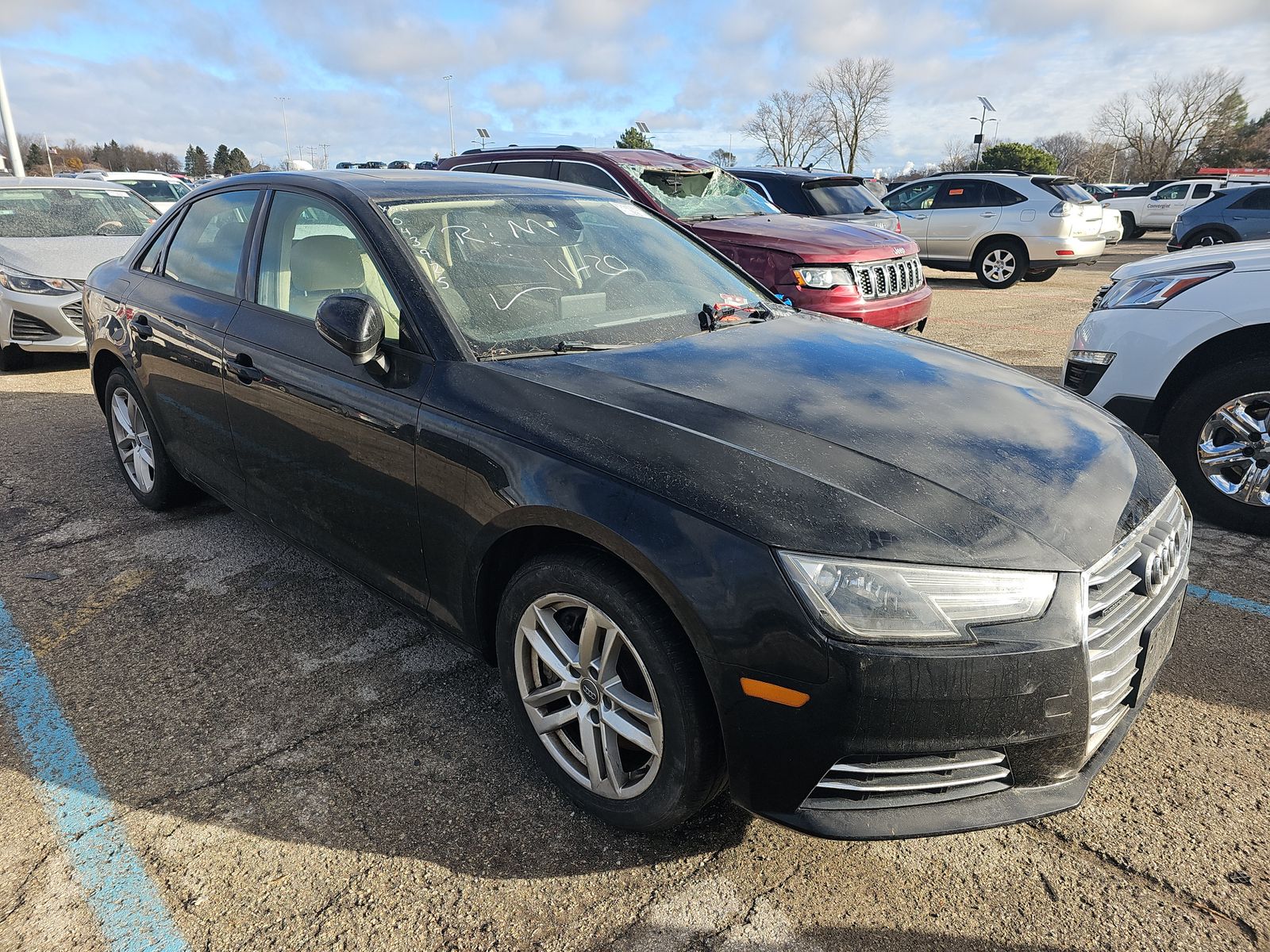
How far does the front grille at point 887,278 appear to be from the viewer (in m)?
6.61

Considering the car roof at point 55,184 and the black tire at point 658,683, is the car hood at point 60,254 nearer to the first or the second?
the car roof at point 55,184

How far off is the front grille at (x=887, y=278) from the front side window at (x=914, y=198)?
7804mm

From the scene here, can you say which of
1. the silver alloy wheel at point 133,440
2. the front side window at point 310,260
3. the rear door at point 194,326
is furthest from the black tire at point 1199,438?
the silver alloy wheel at point 133,440

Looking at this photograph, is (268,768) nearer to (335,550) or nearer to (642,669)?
(335,550)

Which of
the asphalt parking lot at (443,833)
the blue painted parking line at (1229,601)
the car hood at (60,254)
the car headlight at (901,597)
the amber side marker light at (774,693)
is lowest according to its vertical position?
the asphalt parking lot at (443,833)

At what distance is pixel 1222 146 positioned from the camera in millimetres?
58344

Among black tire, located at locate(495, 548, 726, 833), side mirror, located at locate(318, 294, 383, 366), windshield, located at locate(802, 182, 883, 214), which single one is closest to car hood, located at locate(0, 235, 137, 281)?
side mirror, located at locate(318, 294, 383, 366)

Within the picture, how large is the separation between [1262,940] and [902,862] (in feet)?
2.54

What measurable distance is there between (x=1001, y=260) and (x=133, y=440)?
13103 millimetres

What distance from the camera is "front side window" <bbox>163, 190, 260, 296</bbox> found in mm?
3385

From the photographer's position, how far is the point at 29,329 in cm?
719

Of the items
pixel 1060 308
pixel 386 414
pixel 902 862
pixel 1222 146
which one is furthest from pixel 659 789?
pixel 1222 146

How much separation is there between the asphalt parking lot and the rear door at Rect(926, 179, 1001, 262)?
453 inches

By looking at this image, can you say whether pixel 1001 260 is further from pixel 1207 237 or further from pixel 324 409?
pixel 324 409
